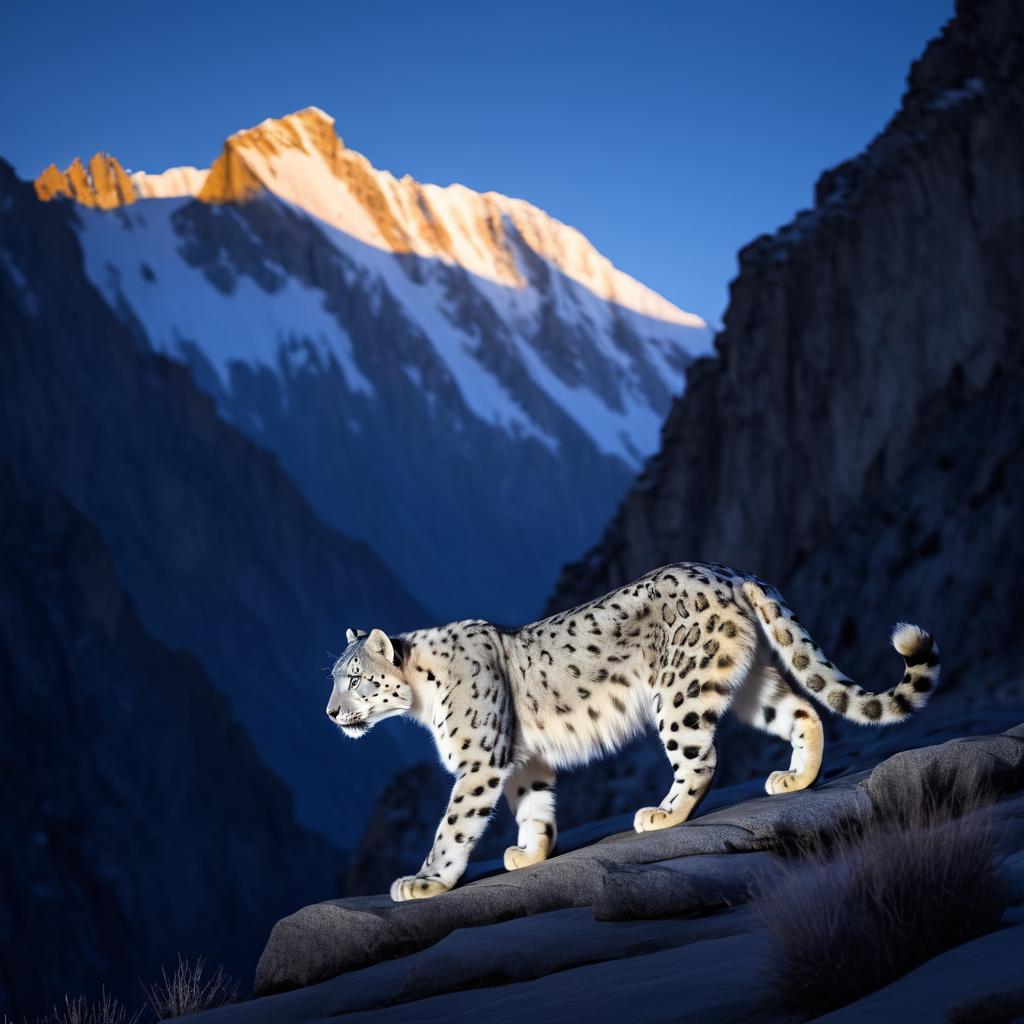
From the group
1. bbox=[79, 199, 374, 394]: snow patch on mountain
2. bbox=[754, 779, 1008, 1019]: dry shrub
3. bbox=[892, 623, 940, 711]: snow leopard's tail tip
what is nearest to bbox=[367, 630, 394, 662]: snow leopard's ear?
bbox=[892, 623, 940, 711]: snow leopard's tail tip

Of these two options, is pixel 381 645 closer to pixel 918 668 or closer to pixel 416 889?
pixel 416 889

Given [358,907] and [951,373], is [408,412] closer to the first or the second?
[951,373]

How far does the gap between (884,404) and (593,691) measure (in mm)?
37985

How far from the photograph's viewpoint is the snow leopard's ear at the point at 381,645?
1007cm

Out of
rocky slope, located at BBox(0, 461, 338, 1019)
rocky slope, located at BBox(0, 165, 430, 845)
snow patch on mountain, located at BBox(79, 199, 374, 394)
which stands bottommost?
rocky slope, located at BBox(0, 461, 338, 1019)

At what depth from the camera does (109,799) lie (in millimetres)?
86688

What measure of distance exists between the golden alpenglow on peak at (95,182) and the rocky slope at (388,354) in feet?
1.41

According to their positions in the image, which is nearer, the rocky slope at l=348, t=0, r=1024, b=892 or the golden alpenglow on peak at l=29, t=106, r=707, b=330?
the rocky slope at l=348, t=0, r=1024, b=892

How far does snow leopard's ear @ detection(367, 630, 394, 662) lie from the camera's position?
33.0ft

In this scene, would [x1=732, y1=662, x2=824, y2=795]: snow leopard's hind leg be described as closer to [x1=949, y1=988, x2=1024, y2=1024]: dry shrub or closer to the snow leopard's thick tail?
the snow leopard's thick tail

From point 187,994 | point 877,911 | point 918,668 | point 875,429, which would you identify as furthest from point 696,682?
point 875,429

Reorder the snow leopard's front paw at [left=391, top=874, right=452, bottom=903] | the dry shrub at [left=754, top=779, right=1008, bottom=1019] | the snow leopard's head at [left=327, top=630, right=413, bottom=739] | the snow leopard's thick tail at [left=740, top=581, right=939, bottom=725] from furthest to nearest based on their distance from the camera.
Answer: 1. the snow leopard's head at [left=327, top=630, right=413, bottom=739]
2. the snow leopard's front paw at [left=391, top=874, right=452, bottom=903]
3. the snow leopard's thick tail at [left=740, top=581, right=939, bottom=725]
4. the dry shrub at [left=754, top=779, right=1008, bottom=1019]

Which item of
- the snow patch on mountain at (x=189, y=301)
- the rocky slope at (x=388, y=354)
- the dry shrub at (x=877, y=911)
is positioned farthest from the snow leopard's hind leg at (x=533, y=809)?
the snow patch on mountain at (x=189, y=301)

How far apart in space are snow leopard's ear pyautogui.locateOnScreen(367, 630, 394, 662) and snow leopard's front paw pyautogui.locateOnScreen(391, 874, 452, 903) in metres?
1.57
